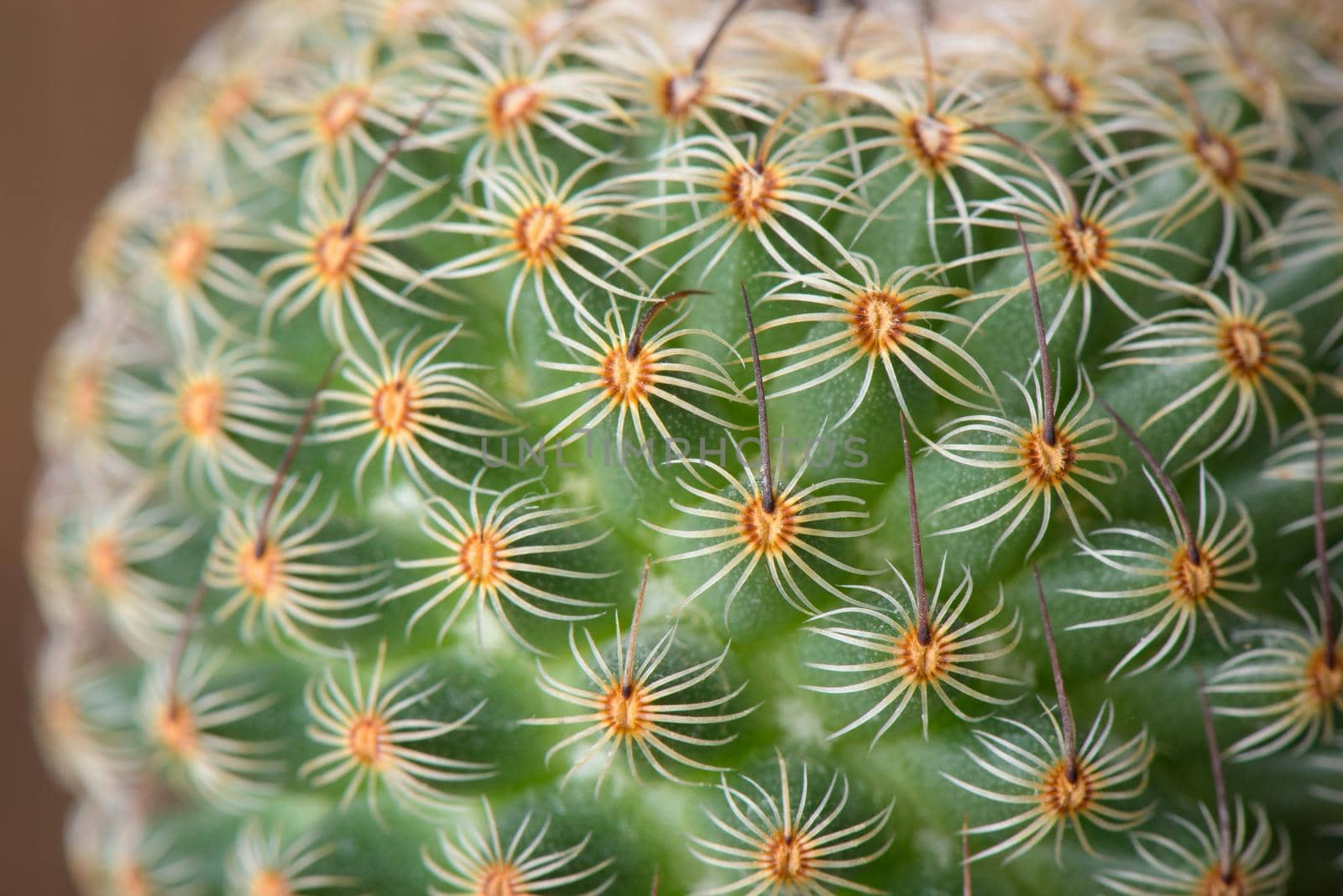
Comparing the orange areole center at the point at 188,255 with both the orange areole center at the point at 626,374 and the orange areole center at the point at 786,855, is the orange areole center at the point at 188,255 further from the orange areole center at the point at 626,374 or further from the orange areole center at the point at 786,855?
the orange areole center at the point at 786,855

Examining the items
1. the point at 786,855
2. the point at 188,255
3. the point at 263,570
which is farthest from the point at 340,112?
the point at 786,855

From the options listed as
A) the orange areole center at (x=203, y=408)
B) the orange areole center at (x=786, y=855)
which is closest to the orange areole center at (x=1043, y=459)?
the orange areole center at (x=786, y=855)

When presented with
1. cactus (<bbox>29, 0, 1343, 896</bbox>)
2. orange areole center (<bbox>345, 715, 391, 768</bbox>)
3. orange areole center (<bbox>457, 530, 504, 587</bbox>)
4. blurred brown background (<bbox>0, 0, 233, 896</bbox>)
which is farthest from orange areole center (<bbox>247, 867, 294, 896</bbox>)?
blurred brown background (<bbox>0, 0, 233, 896</bbox>)

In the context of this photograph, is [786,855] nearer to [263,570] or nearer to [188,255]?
[263,570]

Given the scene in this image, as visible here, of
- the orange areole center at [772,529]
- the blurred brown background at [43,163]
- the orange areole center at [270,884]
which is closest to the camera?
the orange areole center at [772,529]

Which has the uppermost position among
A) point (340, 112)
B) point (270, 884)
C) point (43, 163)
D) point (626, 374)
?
point (43, 163)

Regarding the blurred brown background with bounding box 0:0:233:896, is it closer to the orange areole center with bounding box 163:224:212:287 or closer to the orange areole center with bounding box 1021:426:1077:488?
the orange areole center with bounding box 163:224:212:287
